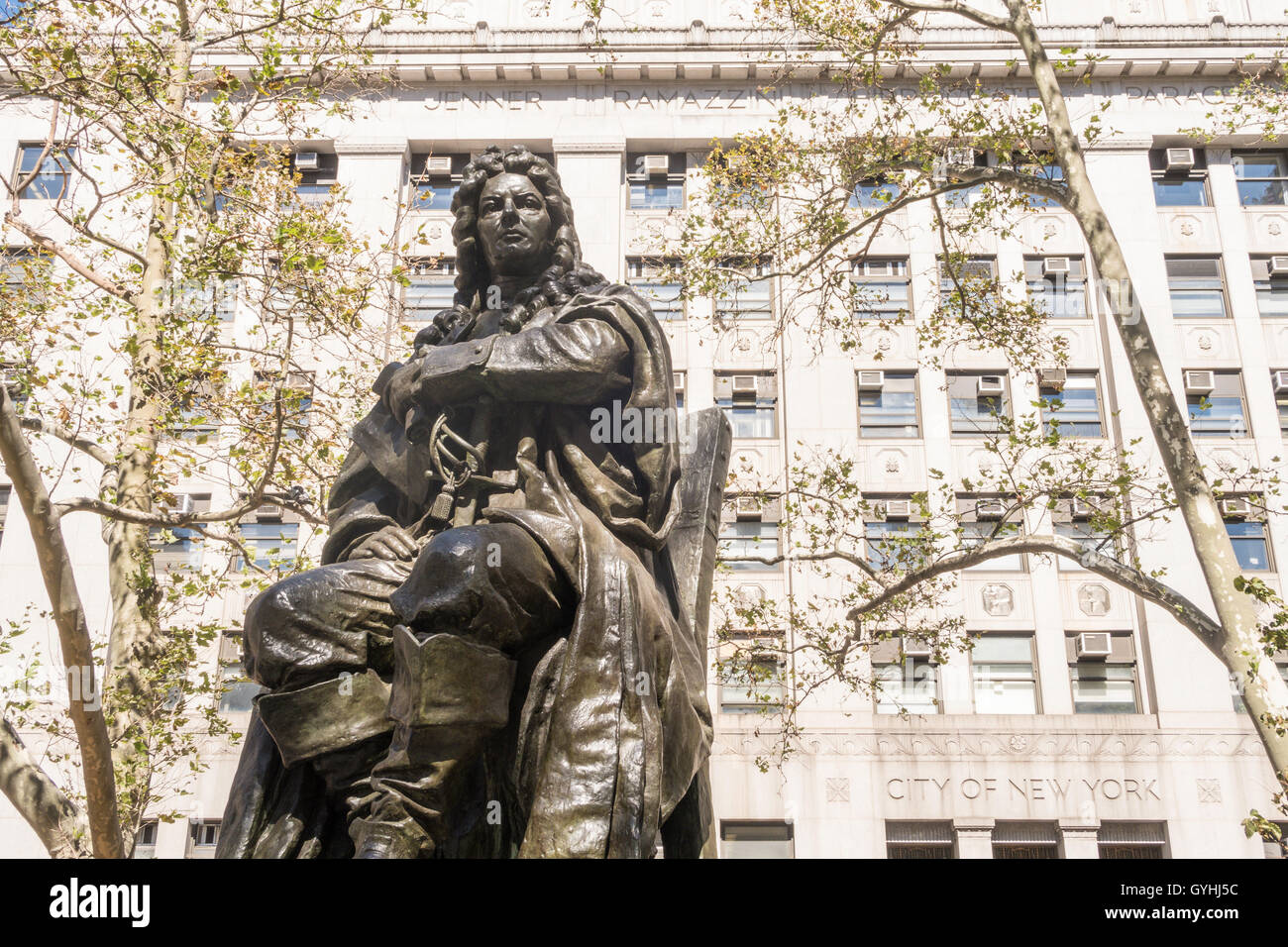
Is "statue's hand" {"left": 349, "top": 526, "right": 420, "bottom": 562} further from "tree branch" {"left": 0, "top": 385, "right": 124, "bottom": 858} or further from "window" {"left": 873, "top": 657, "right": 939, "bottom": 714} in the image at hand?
"window" {"left": 873, "top": 657, "right": 939, "bottom": 714}

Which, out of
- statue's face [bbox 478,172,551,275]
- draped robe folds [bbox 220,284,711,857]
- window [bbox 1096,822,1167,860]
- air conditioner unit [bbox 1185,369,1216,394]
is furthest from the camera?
air conditioner unit [bbox 1185,369,1216,394]

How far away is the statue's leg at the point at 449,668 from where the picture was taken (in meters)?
3.38

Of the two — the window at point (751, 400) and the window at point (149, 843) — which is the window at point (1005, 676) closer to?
the window at point (751, 400)

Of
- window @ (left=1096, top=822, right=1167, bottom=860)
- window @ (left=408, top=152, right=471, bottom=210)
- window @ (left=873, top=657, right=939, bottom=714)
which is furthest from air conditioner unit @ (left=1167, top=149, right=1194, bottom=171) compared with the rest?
window @ (left=408, top=152, right=471, bottom=210)

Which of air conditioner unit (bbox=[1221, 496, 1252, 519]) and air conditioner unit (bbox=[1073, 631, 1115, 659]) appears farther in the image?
air conditioner unit (bbox=[1073, 631, 1115, 659])

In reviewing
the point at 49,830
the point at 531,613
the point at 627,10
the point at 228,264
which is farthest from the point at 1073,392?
the point at 531,613

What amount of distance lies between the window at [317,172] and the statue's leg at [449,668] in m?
24.1

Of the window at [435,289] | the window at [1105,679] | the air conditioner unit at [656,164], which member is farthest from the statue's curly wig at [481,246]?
the air conditioner unit at [656,164]

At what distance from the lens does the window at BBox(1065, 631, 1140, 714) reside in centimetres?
2309

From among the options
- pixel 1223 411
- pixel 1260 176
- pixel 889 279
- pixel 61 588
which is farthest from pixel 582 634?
pixel 1260 176

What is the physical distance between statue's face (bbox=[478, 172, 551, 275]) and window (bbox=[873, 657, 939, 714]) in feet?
62.1

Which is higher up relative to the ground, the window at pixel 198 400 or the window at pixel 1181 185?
the window at pixel 1181 185

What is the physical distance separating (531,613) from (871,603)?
32.4 ft
